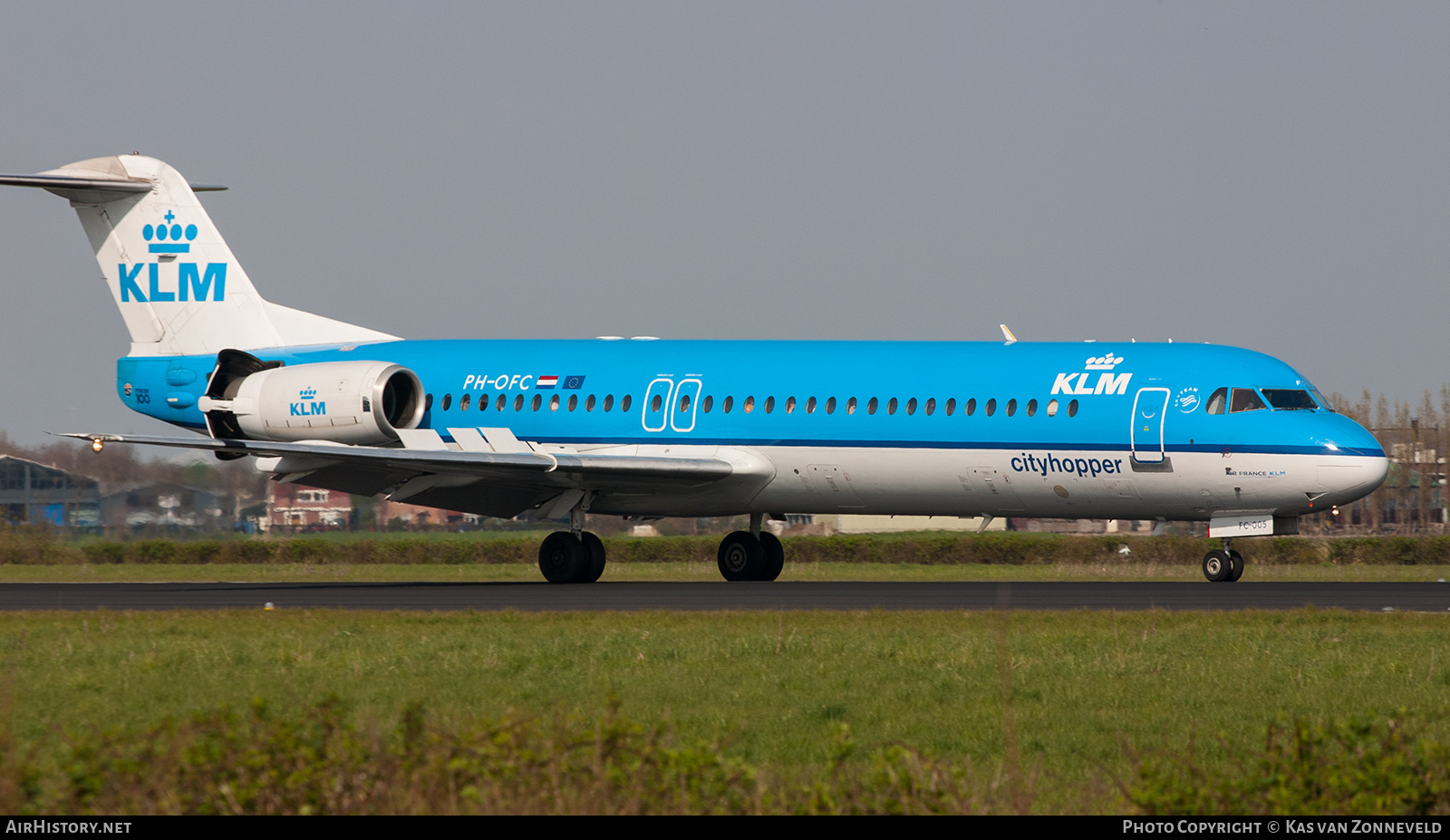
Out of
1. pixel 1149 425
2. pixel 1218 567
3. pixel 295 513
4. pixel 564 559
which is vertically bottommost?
pixel 1218 567

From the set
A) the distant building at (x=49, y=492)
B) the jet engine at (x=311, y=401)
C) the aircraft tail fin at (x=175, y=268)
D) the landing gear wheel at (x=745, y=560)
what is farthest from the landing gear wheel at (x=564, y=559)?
the distant building at (x=49, y=492)

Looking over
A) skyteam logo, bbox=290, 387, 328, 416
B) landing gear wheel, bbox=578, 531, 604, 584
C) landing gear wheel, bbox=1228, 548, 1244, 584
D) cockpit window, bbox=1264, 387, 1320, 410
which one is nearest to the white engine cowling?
skyteam logo, bbox=290, 387, 328, 416

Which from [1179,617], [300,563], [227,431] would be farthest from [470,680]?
[300,563]

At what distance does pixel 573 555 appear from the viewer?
95.5 feet

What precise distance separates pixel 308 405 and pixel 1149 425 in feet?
48.2

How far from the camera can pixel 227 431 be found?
31547mm

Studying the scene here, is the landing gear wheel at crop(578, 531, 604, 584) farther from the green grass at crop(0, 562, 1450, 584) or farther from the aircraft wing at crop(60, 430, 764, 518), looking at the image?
the green grass at crop(0, 562, 1450, 584)

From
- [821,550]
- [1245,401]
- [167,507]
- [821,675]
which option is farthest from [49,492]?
[821,675]

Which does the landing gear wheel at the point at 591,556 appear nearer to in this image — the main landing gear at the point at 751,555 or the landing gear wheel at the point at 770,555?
the main landing gear at the point at 751,555

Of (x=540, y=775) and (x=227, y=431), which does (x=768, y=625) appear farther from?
(x=227, y=431)

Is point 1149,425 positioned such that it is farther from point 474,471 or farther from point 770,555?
point 474,471

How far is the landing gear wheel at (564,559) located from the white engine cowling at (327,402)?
374cm

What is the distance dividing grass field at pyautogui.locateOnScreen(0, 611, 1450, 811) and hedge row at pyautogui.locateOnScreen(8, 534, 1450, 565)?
2469cm

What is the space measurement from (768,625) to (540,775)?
414 inches
